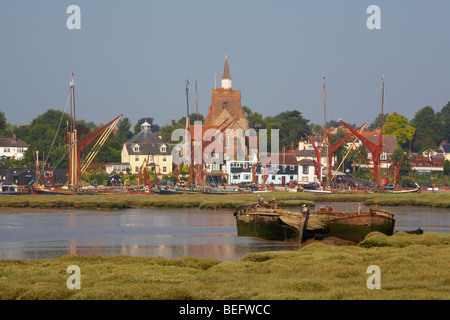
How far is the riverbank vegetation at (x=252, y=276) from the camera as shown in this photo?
23422 millimetres

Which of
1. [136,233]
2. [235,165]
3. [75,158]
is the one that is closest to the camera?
[136,233]

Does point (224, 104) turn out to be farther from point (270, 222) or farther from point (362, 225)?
point (362, 225)

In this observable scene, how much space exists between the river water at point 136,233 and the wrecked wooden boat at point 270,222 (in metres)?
0.68

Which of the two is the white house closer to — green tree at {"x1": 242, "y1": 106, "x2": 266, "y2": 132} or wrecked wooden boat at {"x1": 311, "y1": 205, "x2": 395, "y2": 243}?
green tree at {"x1": 242, "y1": 106, "x2": 266, "y2": 132}

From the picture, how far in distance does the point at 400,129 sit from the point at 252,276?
157 metres

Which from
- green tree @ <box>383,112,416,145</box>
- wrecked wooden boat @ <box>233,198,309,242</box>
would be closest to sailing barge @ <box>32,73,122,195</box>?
wrecked wooden boat @ <box>233,198,309,242</box>

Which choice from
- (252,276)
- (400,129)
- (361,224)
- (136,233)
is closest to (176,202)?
(136,233)

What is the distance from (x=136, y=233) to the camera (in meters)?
54.3

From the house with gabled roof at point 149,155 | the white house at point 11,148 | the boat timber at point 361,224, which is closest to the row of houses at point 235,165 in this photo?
the house with gabled roof at point 149,155

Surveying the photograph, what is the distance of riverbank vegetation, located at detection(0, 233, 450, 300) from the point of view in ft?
76.8

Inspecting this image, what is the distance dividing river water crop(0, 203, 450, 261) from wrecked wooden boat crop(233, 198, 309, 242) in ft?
2.23

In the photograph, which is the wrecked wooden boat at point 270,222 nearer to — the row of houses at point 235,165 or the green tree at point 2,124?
the row of houses at point 235,165

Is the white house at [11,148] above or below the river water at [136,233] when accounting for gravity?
above

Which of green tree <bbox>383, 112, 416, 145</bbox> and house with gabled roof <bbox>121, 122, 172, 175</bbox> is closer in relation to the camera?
house with gabled roof <bbox>121, 122, 172, 175</bbox>
